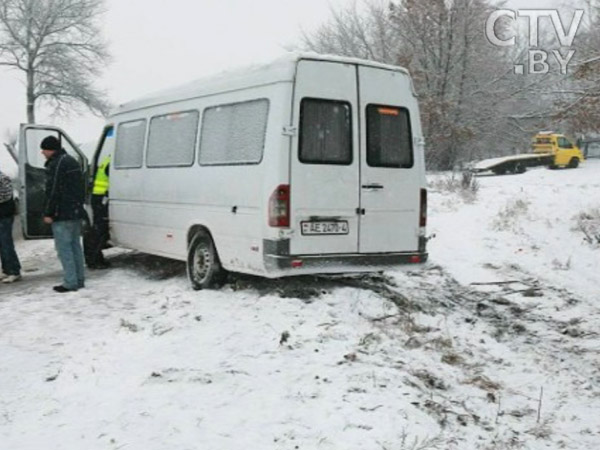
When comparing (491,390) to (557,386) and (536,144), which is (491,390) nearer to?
(557,386)

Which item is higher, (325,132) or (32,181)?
(325,132)

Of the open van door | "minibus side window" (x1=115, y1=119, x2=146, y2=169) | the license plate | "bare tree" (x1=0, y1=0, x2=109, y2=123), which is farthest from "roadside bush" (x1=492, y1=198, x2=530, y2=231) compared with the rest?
"bare tree" (x1=0, y1=0, x2=109, y2=123)

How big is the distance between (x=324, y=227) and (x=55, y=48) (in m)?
38.5

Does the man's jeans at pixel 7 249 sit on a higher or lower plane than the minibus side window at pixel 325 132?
lower

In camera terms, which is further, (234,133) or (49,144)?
(49,144)

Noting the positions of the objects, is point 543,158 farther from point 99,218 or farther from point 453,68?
point 99,218

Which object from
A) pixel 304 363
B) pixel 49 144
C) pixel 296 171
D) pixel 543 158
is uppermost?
pixel 543 158

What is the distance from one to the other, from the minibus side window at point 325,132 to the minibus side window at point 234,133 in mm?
440

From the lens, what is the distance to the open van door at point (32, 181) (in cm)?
954

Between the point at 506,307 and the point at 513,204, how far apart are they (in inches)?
295

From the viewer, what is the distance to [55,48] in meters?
40.6

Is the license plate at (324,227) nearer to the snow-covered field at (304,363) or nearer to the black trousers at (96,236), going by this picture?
the snow-covered field at (304,363)

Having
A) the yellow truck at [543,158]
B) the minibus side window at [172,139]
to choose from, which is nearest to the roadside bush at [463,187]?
the yellow truck at [543,158]

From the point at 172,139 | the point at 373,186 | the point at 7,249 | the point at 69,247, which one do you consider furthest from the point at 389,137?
the point at 7,249
